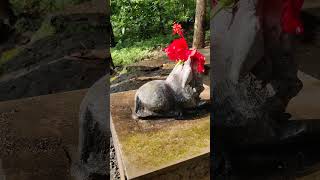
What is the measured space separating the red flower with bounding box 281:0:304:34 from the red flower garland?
0.33m

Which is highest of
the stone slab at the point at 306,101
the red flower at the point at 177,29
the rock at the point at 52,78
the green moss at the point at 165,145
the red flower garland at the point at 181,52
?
the red flower at the point at 177,29

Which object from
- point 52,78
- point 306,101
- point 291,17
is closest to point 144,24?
point 52,78

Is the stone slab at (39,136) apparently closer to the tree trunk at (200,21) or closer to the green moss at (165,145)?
the green moss at (165,145)

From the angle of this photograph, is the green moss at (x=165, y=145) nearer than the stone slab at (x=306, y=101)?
Yes

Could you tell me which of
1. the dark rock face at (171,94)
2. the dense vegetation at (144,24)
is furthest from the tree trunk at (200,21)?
the dark rock face at (171,94)

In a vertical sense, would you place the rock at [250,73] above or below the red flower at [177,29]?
below

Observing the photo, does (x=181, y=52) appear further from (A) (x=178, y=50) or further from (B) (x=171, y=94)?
(B) (x=171, y=94)

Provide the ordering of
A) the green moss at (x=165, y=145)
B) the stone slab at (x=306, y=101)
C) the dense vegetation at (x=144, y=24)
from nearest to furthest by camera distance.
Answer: the dense vegetation at (x=144, y=24)
the green moss at (x=165, y=145)
the stone slab at (x=306, y=101)

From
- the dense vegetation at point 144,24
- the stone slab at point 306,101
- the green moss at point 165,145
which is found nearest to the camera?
the dense vegetation at point 144,24

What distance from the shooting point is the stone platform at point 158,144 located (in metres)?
1.92

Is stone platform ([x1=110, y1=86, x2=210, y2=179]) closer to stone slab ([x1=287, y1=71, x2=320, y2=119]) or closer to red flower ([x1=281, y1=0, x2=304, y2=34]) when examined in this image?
stone slab ([x1=287, y1=71, x2=320, y2=119])

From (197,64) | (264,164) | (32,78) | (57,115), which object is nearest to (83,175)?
(57,115)

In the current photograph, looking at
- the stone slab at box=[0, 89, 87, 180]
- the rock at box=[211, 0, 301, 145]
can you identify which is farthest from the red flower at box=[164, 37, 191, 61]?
the stone slab at box=[0, 89, 87, 180]

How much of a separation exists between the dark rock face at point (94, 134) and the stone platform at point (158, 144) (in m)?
0.04
